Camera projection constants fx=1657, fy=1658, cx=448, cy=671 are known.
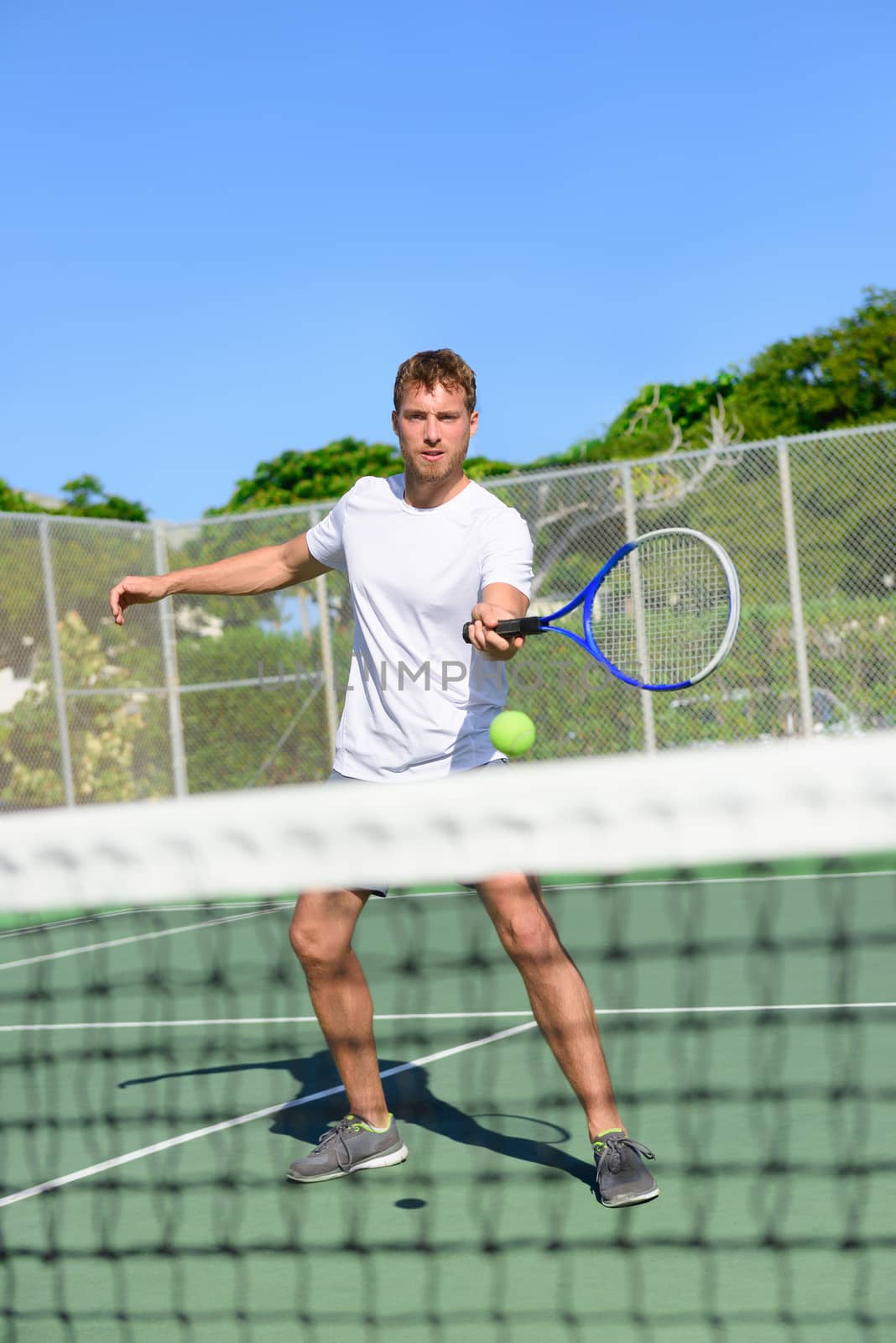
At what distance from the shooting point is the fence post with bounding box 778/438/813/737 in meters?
9.48

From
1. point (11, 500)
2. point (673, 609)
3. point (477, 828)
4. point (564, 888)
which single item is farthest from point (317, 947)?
point (11, 500)

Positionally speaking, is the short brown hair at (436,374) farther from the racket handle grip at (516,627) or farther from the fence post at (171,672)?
the fence post at (171,672)

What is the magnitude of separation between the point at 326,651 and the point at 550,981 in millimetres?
7798

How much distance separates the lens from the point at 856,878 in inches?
340

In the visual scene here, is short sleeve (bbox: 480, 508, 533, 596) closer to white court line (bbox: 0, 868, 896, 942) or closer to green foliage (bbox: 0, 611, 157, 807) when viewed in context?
white court line (bbox: 0, 868, 896, 942)

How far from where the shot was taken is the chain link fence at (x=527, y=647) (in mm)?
9484

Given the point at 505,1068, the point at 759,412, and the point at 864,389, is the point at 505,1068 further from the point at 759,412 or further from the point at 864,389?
the point at 759,412

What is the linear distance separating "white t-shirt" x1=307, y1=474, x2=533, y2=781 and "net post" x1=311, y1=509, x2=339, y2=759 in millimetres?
7315

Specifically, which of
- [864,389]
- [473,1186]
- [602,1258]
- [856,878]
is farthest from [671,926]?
[864,389]

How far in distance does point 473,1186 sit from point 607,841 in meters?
1.61

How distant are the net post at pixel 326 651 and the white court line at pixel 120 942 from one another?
184 cm

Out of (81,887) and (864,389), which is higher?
(864,389)

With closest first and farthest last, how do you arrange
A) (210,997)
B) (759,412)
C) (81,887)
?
(81,887), (210,997), (759,412)

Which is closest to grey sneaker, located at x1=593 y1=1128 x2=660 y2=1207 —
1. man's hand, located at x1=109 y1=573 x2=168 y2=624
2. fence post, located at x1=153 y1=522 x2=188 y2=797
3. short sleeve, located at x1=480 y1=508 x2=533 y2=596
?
short sleeve, located at x1=480 y1=508 x2=533 y2=596
